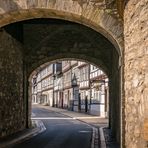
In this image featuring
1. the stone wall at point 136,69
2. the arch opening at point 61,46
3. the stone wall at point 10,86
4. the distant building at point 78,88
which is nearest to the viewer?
the stone wall at point 136,69

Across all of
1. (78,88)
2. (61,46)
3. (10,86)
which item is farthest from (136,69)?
(78,88)

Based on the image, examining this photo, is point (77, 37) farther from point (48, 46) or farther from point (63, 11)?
point (63, 11)

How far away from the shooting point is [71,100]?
52812 millimetres

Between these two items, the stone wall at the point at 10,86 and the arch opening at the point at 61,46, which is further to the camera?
the arch opening at the point at 61,46

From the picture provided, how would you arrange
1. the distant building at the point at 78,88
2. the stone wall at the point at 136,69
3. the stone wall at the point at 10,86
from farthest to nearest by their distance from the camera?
the distant building at the point at 78,88 < the stone wall at the point at 10,86 < the stone wall at the point at 136,69

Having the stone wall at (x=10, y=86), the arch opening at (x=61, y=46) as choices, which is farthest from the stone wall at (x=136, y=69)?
the arch opening at (x=61, y=46)

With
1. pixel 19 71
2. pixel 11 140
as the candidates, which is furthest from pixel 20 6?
pixel 19 71

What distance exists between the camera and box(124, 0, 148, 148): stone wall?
20.5 feet

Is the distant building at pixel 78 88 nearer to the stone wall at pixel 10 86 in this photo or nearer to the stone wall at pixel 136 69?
the stone wall at pixel 10 86

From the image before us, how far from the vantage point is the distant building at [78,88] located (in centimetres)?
3550

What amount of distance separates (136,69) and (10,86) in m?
12.1

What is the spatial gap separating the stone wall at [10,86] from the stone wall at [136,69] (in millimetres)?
9936

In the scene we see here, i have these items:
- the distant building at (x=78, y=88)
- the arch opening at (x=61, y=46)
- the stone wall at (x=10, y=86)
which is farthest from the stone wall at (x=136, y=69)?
the distant building at (x=78, y=88)

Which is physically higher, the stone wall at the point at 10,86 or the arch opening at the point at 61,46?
the arch opening at the point at 61,46
